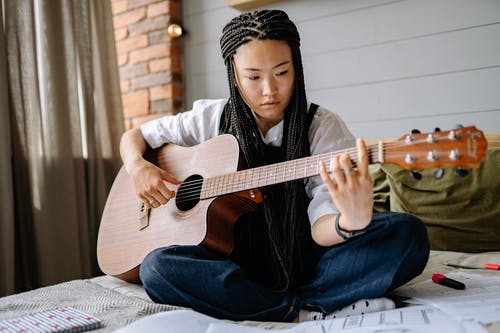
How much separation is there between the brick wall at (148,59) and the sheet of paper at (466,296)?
5.06 ft

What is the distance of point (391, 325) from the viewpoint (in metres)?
0.78

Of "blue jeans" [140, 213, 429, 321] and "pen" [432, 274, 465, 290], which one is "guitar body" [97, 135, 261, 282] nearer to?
"blue jeans" [140, 213, 429, 321]

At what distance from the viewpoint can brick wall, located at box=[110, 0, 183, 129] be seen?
7.52 feet

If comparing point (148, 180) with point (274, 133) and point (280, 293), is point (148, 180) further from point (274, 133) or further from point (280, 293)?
point (280, 293)

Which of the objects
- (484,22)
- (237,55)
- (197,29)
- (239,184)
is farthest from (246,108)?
(197,29)

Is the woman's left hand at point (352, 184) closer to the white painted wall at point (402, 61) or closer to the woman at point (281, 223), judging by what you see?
the woman at point (281, 223)

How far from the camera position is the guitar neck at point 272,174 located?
89 centimetres

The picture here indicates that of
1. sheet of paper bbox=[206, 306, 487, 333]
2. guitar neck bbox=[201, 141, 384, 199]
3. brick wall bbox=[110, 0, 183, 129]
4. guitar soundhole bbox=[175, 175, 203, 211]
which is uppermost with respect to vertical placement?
brick wall bbox=[110, 0, 183, 129]

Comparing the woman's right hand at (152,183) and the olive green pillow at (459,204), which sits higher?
the woman's right hand at (152,183)

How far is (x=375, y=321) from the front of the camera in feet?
2.67

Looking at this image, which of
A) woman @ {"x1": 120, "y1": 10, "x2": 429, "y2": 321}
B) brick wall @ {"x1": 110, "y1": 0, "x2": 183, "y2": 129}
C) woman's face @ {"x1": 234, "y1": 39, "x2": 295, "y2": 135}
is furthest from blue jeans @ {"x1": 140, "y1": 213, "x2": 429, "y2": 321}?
brick wall @ {"x1": 110, "y1": 0, "x2": 183, "y2": 129}

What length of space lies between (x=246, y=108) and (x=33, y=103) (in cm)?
102

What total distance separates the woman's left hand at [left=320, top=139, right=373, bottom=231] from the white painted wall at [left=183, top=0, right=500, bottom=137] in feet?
3.10

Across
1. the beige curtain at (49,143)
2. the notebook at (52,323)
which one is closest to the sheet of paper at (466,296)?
the notebook at (52,323)
